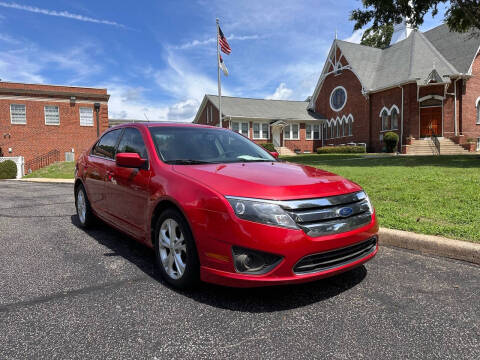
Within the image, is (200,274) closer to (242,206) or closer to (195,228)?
(195,228)

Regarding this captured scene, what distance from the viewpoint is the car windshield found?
12.4 ft

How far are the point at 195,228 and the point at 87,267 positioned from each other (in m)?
1.72

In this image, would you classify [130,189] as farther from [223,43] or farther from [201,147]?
[223,43]

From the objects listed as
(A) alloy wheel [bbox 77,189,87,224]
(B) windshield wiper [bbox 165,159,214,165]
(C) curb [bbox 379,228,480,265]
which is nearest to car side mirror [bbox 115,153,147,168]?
(B) windshield wiper [bbox 165,159,214,165]

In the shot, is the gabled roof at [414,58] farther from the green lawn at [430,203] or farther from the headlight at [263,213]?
the headlight at [263,213]

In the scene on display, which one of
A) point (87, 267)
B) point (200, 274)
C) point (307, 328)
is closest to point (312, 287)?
point (307, 328)

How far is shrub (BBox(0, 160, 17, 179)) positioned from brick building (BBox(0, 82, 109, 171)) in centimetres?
534

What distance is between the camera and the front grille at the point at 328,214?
8.91 feet

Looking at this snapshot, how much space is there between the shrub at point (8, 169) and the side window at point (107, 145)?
2078 centimetres

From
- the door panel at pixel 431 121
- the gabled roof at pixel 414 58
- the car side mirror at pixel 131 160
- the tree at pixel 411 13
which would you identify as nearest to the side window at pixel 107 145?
the car side mirror at pixel 131 160

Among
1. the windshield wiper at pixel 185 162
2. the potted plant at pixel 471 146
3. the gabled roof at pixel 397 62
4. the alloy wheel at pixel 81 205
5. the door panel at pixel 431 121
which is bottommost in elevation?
the alloy wheel at pixel 81 205

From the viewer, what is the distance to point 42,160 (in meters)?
29.0

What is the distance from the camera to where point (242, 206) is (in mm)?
2719

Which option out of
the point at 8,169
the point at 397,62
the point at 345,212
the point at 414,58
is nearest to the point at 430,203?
the point at 345,212
